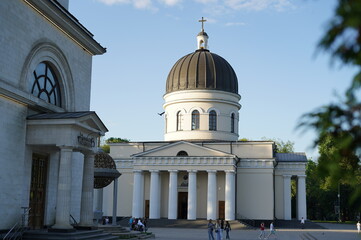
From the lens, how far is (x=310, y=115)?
17.5 ft

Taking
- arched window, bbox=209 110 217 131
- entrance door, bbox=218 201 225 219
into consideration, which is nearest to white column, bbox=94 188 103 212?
entrance door, bbox=218 201 225 219

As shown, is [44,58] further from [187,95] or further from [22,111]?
[187,95]

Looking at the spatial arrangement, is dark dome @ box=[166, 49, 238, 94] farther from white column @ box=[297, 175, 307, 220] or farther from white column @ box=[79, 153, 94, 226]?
white column @ box=[79, 153, 94, 226]

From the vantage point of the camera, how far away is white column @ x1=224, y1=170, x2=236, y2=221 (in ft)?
134

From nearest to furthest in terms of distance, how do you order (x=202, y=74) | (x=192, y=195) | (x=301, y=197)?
(x=192, y=195) < (x=202, y=74) < (x=301, y=197)

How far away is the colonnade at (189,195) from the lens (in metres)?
41.1

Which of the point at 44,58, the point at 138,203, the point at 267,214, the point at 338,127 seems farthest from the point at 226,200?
the point at 338,127

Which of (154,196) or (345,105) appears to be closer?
(345,105)

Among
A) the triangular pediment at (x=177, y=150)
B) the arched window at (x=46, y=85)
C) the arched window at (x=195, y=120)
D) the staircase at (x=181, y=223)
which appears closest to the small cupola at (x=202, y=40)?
the arched window at (x=195, y=120)

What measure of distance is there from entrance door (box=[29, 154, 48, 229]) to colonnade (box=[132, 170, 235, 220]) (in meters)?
22.2

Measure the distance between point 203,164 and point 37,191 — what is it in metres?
23.3

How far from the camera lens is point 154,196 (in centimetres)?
4253

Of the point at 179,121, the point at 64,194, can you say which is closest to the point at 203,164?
the point at 179,121

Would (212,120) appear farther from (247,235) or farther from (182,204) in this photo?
(247,235)
